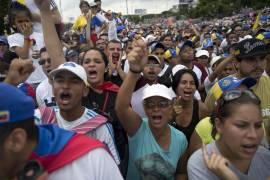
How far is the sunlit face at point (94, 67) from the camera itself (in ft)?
12.7

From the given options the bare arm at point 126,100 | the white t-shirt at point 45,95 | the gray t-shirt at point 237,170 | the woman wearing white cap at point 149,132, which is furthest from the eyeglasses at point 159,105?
the white t-shirt at point 45,95

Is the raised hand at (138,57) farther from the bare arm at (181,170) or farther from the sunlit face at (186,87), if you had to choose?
the sunlit face at (186,87)

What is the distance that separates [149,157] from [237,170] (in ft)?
2.81

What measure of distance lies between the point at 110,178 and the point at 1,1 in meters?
33.4

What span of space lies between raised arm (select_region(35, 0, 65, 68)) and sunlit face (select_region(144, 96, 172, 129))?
3.17ft

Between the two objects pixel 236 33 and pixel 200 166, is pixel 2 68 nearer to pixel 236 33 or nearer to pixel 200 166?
pixel 200 166

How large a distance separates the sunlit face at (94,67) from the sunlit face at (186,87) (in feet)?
3.07

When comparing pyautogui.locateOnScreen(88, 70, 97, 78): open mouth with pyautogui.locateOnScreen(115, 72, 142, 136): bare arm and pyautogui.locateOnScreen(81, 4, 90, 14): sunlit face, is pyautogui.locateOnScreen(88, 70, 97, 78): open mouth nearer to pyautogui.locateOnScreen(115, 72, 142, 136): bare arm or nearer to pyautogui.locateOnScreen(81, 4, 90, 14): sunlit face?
pyautogui.locateOnScreen(115, 72, 142, 136): bare arm

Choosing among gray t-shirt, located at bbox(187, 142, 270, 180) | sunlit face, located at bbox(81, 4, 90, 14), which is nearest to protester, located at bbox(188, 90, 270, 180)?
gray t-shirt, located at bbox(187, 142, 270, 180)

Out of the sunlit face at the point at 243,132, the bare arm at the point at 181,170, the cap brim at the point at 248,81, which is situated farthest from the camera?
the cap brim at the point at 248,81

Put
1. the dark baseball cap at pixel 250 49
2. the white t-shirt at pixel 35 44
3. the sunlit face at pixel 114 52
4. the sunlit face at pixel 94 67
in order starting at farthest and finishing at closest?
1. the sunlit face at pixel 114 52
2. the white t-shirt at pixel 35 44
3. the dark baseball cap at pixel 250 49
4. the sunlit face at pixel 94 67

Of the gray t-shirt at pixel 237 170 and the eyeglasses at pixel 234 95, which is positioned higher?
the eyeglasses at pixel 234 95

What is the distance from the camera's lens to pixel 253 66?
3988mm

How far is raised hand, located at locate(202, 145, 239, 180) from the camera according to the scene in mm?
2209
